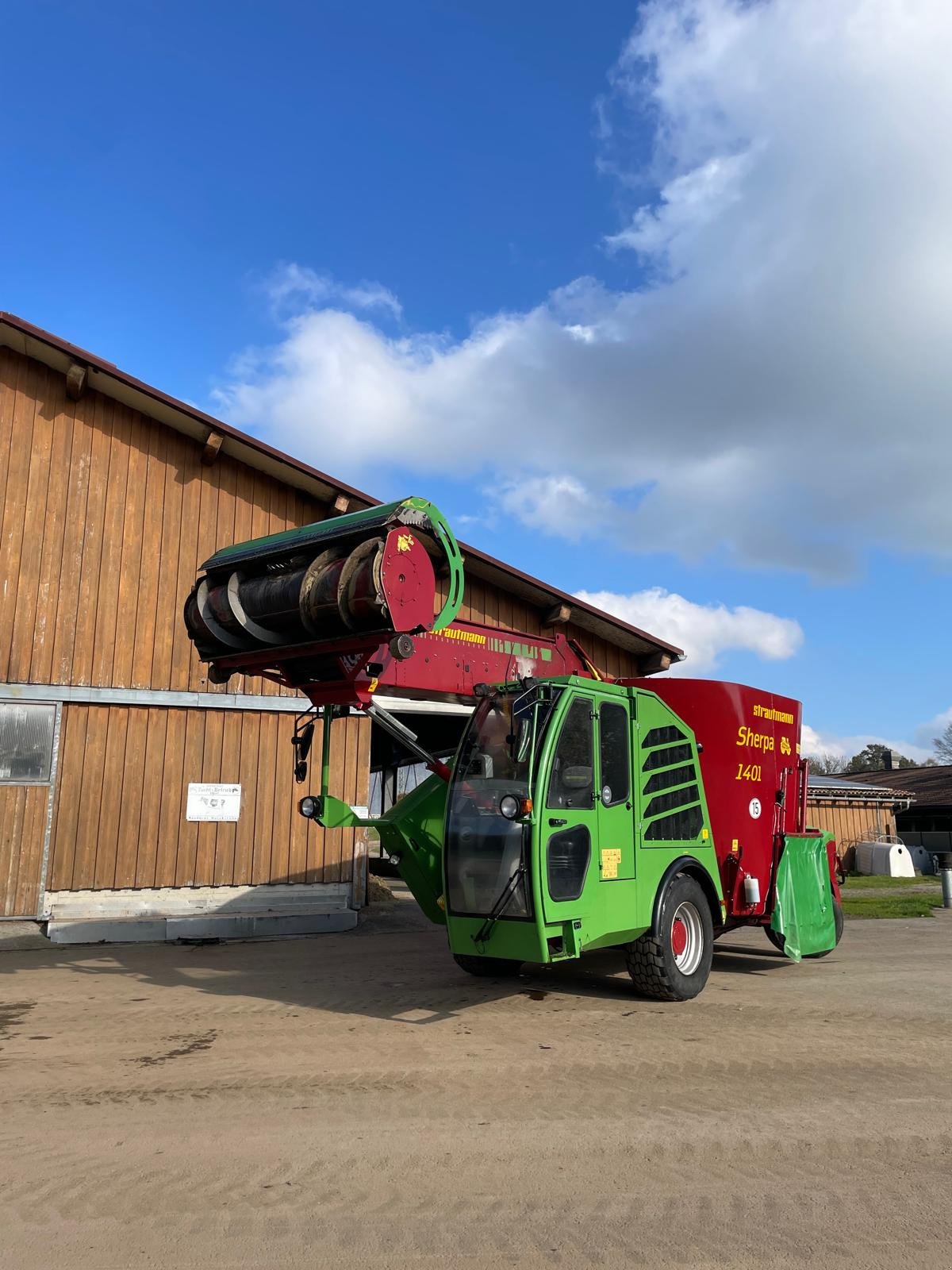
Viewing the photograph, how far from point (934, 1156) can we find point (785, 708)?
601 centimetres

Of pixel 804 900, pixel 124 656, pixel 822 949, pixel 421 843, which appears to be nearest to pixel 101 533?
pixel 124 656

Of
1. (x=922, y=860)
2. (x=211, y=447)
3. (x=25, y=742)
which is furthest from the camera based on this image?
(x=922, y=860)

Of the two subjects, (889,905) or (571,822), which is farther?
(889,905)

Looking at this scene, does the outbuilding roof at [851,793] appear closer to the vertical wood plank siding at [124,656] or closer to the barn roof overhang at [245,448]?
the barn roof overhang at [245,448]

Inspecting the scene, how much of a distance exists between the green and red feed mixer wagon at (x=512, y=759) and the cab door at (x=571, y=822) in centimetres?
2

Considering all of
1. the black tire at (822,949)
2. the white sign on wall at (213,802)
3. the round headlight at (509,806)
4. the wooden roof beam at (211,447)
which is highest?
the wooden roof beam at (211,447)

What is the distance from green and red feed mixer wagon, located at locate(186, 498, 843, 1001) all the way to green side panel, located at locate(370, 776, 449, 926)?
2 centimetres

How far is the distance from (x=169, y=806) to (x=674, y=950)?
7181 millimetres

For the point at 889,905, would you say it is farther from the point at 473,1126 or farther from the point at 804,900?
the point at 473,1126

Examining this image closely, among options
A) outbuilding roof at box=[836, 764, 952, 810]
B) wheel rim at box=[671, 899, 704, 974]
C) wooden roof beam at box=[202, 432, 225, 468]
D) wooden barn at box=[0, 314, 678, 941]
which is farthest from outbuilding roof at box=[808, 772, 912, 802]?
wooden roof beam at box=[202, 432, 225, 468]

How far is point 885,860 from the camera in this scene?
28328 millimetres

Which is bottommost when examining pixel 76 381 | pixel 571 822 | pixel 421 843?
pixel 421 843

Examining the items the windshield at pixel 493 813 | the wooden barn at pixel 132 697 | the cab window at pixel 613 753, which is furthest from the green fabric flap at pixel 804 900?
the wooden barn at pixel 132 697

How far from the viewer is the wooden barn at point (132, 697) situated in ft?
38.0
